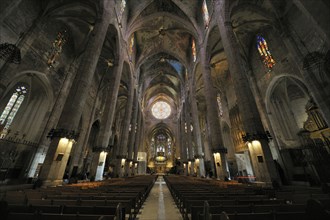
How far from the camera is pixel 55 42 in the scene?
14406mm

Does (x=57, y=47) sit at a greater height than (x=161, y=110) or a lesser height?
lesser

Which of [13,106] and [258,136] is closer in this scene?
[258,136]

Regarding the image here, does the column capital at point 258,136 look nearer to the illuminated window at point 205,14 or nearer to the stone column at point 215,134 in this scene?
the stone column at point 215,134

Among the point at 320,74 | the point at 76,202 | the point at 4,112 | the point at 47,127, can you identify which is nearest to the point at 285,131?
the point at 320,74

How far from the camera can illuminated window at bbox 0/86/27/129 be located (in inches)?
513

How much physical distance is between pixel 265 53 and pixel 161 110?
31.1 m

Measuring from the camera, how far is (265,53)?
15.2m

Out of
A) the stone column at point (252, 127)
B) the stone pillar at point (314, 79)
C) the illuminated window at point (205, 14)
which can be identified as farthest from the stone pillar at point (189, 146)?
the stone pillar at point (314, 79)

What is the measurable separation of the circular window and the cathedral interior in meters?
20.8

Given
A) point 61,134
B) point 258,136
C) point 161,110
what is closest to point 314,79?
point 258,136

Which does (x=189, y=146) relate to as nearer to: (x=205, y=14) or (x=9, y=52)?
(x=205, y=14)

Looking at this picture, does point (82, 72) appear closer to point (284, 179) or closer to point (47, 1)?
point (47, 1)

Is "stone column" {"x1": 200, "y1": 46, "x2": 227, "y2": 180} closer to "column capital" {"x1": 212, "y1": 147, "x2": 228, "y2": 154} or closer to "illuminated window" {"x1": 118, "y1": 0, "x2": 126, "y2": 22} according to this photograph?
"column capital" {"x1": 212, "y1": 147, "x2": 228, "y2": 154}

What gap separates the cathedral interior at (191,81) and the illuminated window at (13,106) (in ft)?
0.34
